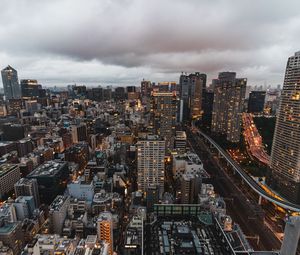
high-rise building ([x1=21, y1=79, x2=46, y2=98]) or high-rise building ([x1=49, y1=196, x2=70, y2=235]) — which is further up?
high-rise building ([x1=21, y1=79, x2=46, y2=98])

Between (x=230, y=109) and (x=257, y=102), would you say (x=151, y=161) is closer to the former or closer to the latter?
(x=230, y=109)

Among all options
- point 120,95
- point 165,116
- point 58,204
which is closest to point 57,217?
point 58,204

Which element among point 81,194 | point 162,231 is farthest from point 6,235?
point 162,231

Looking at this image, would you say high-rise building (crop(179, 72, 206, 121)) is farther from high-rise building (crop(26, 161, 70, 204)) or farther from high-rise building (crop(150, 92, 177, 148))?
high-rise building (crop(26, 161, 70, 204))

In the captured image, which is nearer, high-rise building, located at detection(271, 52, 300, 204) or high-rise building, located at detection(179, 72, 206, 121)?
high-rise building, located at detection(271, 52, 300, 204)

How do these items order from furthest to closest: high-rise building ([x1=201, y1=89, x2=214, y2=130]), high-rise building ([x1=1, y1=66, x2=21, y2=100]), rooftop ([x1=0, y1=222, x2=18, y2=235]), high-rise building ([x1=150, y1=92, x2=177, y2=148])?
high-rise building ([x1=1, y1=66, x2=21, y2=100]) → high-rise building ([x1=201, y1=89, x2=214, y2=130]) → high-rise building ([x1=150, y1=92, x2=177, y2=148]) → rooftop ([x1=0, y1=222, x2=18, y2=235])

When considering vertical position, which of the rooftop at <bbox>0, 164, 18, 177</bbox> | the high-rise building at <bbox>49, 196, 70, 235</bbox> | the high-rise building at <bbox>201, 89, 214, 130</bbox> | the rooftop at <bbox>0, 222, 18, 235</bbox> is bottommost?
the high-rise building at <bbox>49, 196, 70, 235</bbox>

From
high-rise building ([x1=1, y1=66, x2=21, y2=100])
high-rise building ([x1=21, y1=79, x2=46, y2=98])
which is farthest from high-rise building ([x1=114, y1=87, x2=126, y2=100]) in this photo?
high-rise building ([x1=1, y1=66, x2=21, y2=100])
